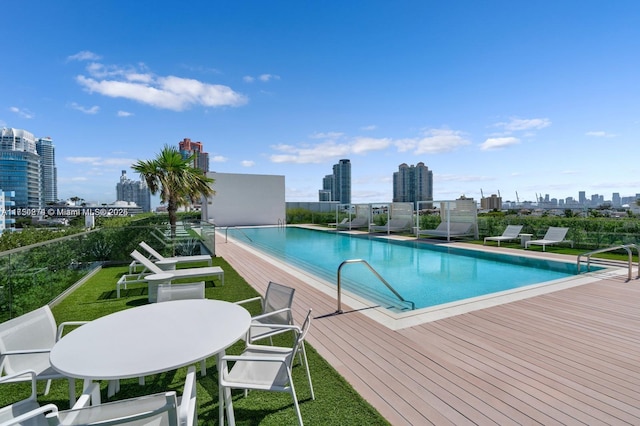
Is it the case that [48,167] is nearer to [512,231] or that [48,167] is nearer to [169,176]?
[169,176]

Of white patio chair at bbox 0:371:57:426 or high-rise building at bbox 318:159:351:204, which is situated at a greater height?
high-rise building at bbox 318:159:351:204

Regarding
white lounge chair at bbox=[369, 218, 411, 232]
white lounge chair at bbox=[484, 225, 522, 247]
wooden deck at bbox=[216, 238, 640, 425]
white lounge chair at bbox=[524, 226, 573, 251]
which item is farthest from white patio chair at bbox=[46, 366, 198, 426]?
white lounge chair at bbox=[369, 218, 411, 232]

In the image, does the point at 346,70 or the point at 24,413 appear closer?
the point at 24,413

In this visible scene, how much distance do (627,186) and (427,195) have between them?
78.1 ft

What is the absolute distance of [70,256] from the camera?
20.8ft

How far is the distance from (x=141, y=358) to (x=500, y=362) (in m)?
3.03

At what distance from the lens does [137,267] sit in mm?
8445

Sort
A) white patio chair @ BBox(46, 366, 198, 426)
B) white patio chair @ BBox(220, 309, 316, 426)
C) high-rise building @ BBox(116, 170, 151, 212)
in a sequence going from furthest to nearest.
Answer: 1. high-rise building @ BBox(116, 170, 151, 212)
2. white patio chair @ BBox(220, 309, 316, 426)
3. white patio chair @ BBox(46, 366, 198, 426)

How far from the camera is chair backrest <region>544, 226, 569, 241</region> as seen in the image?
34.7 ft

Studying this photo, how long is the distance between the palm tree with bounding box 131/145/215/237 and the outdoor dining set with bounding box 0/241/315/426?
315 inches

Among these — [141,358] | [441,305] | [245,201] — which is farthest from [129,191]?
[141,358]

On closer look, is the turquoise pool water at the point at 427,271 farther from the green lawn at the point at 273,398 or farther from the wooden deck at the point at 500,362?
the green lawn at the point at 273,398

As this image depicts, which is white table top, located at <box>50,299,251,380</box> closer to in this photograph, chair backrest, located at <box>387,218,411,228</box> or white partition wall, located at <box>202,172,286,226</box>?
chair backrest, located at <box>387,218,411,228</box>

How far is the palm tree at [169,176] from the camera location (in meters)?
10.1
